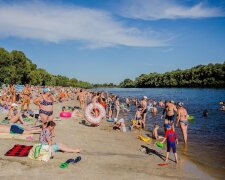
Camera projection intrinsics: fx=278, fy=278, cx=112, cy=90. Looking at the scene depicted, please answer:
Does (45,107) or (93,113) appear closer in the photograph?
(45,107)

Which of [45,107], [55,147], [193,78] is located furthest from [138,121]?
[193,78]

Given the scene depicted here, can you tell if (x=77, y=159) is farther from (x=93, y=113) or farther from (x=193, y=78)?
(x=193, y=78)

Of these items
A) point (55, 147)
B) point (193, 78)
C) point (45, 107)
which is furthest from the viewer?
point (193, 78)

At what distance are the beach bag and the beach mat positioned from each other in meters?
0.29

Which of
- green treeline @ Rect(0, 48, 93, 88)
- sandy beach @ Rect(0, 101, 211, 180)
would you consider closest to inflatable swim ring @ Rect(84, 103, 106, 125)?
sandy beach @ Rect(0, 101, 211, 180)

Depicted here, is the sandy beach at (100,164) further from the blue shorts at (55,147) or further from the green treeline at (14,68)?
the green treeline at (14,68)

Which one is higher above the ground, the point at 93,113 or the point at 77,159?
the point at 93,113

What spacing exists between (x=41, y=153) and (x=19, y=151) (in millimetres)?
842

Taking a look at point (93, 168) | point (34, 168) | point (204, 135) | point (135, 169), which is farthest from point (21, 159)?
point (204, 135)

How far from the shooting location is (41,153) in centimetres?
741

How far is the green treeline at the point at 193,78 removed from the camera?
109m

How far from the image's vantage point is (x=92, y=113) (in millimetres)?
14695

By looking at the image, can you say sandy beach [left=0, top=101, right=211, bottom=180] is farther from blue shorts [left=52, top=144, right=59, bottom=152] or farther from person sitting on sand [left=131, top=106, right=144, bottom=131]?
person sitting on sand [left=131, top=106, right=144, bottom=131]

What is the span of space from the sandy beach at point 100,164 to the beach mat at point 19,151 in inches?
7.4
